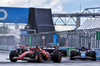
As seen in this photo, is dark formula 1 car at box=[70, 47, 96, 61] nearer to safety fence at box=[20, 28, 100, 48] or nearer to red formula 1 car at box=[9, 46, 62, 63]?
red formula 1 car at box=[9, 46, 62, 63]

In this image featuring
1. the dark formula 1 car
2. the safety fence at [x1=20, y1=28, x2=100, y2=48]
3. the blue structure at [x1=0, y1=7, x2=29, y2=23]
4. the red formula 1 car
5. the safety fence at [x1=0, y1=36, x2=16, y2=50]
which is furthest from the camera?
the safety fence at [x1=0, y1=36, x2=16, y2=50]

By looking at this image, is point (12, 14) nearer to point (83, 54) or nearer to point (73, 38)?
point (73, 38)

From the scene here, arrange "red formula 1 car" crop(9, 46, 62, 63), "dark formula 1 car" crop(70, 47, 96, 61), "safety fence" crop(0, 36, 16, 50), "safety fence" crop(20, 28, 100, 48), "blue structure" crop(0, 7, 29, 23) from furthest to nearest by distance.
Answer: "safety fence" crop(0, 36, 16, 50), "blue structure" crop(0, 7, 29, 23), "safety fence" crop(20, 28, 100, 48), "dark formula 1 car" crop(70, 47, 96, 61), "red formula 1 car" crop(9, 46, 62, 63)

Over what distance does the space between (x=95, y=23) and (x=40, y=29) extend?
27306mm

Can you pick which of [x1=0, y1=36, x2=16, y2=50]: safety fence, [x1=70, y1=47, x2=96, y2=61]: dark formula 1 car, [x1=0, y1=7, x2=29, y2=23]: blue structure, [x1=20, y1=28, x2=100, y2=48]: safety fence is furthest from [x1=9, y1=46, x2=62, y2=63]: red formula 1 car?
[x1=0, y1=36, x2=16, y2=50]: safety fence

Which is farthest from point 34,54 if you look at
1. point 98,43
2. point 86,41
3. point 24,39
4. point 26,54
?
point 24,39

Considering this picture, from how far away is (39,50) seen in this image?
19.4 m

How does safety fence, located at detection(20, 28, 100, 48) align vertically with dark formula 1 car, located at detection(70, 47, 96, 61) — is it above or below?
above

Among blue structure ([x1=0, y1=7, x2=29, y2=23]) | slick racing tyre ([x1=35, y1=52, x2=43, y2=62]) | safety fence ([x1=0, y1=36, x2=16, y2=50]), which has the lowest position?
safety fence ([x1=0, y1=36, x2=16, y2=50])

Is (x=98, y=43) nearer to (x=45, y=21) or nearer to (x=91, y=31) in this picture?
Answer: (x=91, y=31)

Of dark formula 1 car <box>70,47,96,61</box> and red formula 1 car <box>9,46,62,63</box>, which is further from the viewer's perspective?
dark formula 1 car <box>70,47,96,61</box>

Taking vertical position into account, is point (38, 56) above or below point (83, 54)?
above

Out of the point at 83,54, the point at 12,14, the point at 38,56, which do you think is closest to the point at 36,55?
the point at 38,56

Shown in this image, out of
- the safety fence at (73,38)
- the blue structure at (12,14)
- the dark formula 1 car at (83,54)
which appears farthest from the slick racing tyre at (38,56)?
the blue structure at (12,14)
